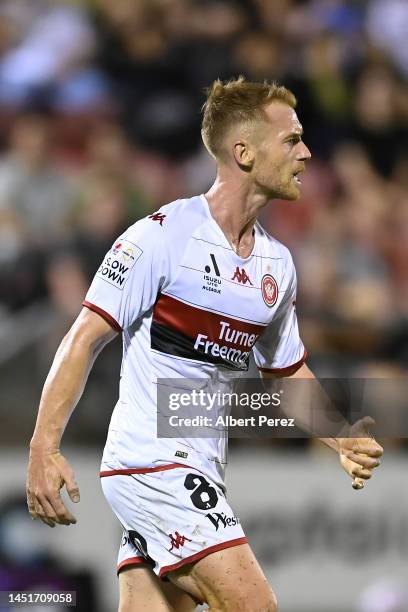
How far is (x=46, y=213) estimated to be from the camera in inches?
333

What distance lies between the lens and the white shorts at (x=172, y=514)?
3.73m

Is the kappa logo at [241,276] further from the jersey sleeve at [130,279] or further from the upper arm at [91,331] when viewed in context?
the upper arm at [91,331]

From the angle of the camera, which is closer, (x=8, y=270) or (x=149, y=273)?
(x=149, y=273)

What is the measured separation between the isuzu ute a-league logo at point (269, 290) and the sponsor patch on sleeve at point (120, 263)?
51 cm

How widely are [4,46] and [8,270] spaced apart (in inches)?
109

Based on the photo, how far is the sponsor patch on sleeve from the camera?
3.80 metres

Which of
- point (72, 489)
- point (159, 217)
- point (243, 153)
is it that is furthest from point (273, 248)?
point (72, 489)

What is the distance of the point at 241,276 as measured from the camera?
4.05 metres

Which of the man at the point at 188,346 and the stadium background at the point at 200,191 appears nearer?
the man at the point at 188,346

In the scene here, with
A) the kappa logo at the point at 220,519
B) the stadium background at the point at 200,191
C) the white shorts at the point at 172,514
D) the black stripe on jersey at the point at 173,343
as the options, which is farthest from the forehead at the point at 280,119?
the stadium background at the point at 200,191

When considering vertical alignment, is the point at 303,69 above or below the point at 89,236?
above

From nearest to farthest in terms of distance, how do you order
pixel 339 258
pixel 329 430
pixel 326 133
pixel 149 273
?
pixel 149 273
pixel 329 430
pixel 339 258
pixel 326 133

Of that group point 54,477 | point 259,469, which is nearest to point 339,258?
point 259,469

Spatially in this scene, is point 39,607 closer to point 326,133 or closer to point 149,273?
→ point 149,273
